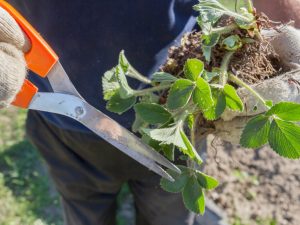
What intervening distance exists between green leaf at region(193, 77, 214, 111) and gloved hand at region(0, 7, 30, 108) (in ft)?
1.22

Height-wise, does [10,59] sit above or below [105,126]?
above

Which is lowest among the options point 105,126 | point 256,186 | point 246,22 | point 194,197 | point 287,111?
point 256,186

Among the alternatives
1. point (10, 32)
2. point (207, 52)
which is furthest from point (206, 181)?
point (10, 32)

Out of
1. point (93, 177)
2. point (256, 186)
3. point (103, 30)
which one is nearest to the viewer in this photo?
point (103, 30)

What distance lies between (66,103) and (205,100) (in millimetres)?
330

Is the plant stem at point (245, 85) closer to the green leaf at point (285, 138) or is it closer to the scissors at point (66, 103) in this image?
the green leaf at point (285, 138)

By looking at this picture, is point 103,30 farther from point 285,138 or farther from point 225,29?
point 285,138

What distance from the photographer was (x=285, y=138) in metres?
0.96

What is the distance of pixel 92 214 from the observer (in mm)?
1901

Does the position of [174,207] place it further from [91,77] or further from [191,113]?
[191,113]

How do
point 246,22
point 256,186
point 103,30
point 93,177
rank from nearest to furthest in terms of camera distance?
point 246,22 → point 103,30 → point 93,177 → point 256,186

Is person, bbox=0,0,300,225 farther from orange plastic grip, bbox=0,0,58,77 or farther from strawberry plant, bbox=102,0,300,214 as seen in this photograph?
strawberry plant, bbox=102,0,300,214


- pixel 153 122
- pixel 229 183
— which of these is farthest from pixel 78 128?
pixel 229 183

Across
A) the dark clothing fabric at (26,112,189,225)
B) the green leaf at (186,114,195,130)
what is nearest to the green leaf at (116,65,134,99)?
the green leaf at (186,114,195,130)
